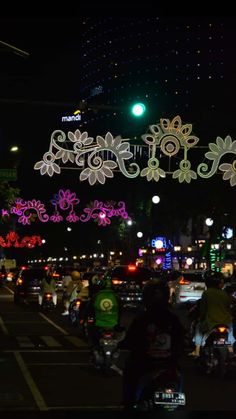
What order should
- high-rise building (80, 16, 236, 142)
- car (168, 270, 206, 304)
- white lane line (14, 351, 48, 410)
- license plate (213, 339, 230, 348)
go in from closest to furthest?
white lane line (14, 351, 48, 410) < license plate (213, 339, 230, 348) < car (168, 270, 206, 304) < high-rise building (80, 16, 236, 142)

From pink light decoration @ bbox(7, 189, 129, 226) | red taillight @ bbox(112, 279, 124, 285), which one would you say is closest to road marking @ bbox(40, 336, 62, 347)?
red taillight @ bbox(112, 279, 124, 285)

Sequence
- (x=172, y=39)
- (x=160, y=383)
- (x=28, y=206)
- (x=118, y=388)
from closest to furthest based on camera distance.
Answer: (x=160, y=383)
(x=118, y=388)
(x=28, y=206)
(x=172, y=39)

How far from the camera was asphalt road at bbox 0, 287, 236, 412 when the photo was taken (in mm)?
12250

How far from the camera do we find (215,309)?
1512cm

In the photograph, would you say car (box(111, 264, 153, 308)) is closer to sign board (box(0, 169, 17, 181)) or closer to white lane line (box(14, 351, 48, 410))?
sign board (box(0, 169, 17, 181))

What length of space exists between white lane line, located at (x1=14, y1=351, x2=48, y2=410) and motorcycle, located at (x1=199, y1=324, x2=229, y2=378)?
2.99 meters

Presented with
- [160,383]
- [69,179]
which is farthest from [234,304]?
[69,179]

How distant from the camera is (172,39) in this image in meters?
159

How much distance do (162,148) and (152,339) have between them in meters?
16.8

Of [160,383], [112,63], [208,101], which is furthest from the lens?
[112,63]

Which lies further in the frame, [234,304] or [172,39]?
[172,39]

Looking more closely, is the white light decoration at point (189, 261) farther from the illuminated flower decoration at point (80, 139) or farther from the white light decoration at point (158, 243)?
the illuminated flower decoration at point (80, 139)

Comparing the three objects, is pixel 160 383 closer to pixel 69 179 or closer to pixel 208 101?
pixel 208 101

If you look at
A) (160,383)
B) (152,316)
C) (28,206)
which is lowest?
(160,383)
